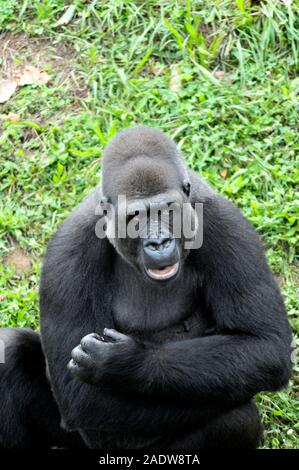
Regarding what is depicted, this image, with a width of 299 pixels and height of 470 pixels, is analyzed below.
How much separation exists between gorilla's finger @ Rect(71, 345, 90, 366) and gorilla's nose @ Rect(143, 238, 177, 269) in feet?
2.15

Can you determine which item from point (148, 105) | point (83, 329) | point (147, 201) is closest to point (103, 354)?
point (83, 329)

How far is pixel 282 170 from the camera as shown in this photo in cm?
761

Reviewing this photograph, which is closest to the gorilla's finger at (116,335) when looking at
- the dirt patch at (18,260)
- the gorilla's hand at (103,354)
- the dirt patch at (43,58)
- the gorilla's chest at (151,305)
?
the gorilla's hand at (103,354)

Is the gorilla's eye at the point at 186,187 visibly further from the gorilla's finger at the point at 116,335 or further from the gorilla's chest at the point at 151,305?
the gorilla's finger at the point at 116,335

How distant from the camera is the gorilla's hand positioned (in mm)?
5590

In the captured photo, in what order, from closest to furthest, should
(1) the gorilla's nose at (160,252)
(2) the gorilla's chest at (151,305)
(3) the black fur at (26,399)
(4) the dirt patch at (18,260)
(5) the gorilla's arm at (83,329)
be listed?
(1) the gorilla's nose at (160,252)
(5) the gorilla's arm at (83,329)
(2) the gorilla's chest at (151,305)
(3) the black fur at (26,399)
(4) the dirt patch at (18,260)

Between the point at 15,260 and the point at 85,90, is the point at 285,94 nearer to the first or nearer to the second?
the point at 85,90

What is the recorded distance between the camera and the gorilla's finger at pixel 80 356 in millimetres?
5598

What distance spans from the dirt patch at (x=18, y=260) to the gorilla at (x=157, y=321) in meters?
1.52

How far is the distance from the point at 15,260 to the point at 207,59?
7.11 ft

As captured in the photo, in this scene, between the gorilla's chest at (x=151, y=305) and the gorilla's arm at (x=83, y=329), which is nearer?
the gorilla's arm at (x=83, y=329)

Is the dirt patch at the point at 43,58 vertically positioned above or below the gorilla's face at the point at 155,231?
below

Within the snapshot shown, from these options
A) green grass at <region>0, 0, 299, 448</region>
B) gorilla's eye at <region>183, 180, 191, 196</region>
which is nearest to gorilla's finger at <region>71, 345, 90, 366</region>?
gorilla's eye at <region>183, 180, 191, 196</region>

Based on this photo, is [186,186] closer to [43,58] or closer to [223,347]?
[223,347]
